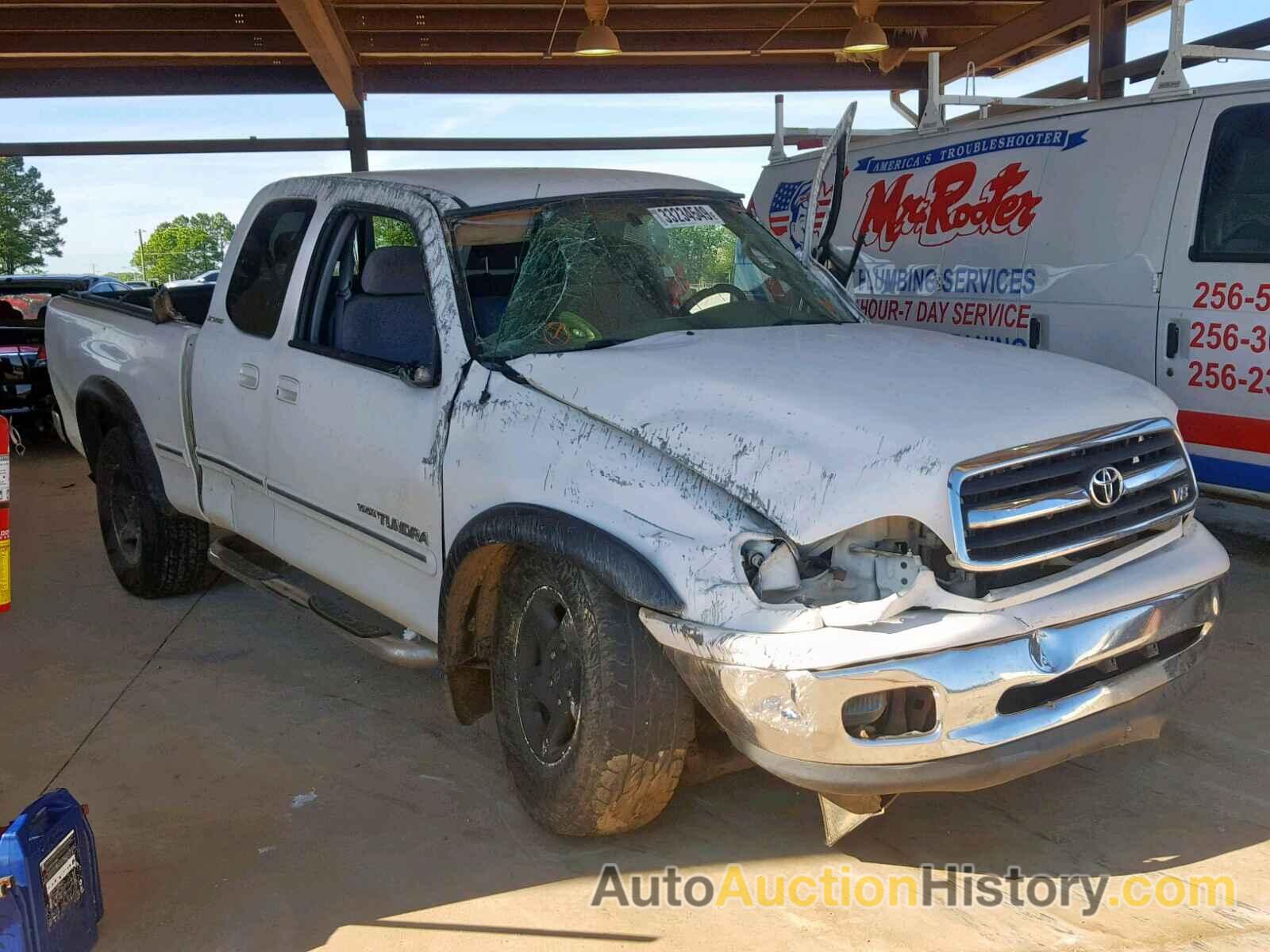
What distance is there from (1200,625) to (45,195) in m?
25.9

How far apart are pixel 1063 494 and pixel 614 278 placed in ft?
5.35

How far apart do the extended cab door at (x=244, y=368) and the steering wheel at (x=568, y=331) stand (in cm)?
134

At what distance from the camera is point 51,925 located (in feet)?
9.45

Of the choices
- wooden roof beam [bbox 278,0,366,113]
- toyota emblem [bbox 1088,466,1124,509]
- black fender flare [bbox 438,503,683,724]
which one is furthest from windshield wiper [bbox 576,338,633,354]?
wooden roof beam [bbox 278,0,366,113]

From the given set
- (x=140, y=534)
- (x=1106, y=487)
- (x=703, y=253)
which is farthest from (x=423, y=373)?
(x=140, y=534)

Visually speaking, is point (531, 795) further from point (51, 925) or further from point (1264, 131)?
point (1264, 131)

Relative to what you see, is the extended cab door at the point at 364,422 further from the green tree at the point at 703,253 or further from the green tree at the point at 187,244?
the green tree at the point at 187,244

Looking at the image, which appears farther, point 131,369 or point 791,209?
point 791,209

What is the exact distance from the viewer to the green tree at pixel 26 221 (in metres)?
A: 24.1

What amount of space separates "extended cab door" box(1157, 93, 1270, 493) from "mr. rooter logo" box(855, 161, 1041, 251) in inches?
37.4

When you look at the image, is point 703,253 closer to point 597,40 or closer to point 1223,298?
point 1223,298

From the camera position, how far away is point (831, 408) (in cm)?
308

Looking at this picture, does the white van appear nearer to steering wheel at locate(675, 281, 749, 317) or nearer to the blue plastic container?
steering wheel at locate(675, 281, 749, 317)

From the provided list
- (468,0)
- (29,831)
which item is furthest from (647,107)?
(29,831)
